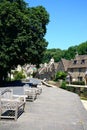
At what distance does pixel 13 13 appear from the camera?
41219 mm

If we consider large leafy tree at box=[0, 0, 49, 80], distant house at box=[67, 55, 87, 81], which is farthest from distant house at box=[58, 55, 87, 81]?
large leafy tree at box=[0, 0, 49, 80]

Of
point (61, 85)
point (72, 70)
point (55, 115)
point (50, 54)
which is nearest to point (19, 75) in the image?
point (72, 70)

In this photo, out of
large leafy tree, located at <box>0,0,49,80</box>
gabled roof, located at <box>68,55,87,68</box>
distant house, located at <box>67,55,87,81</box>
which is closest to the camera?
large leafy tree, located at <box>0,0,49,80</box>

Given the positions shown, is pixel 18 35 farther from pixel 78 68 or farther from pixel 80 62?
pixel 80 62

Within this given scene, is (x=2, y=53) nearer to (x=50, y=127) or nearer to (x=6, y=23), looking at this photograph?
(x=6, y=23)

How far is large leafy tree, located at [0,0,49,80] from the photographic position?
132ft

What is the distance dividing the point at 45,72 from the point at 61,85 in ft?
194

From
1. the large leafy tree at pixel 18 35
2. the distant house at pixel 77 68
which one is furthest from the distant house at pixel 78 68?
the large leafy tree at pixel 18 35

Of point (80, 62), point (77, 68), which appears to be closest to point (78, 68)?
point (77, 68)

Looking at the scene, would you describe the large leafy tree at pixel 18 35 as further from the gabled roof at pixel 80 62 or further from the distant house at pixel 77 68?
the gabled roof at pixel 80 62

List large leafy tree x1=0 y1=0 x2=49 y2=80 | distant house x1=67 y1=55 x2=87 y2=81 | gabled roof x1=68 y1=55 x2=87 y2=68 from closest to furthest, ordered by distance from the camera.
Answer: large leafy tree x1=0 y1=0 x2=49 y2=80
distant house x1=67 y1=55 x2=87 y2=81
gabled roof x1=68 y1=55 x2=87 y2=68

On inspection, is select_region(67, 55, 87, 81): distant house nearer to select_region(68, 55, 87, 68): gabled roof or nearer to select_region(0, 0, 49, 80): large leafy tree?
select_region(68, 55, 87, 68): gabled roof

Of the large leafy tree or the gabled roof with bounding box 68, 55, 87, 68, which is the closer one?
the large leafy tree

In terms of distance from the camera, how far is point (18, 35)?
41250mm
